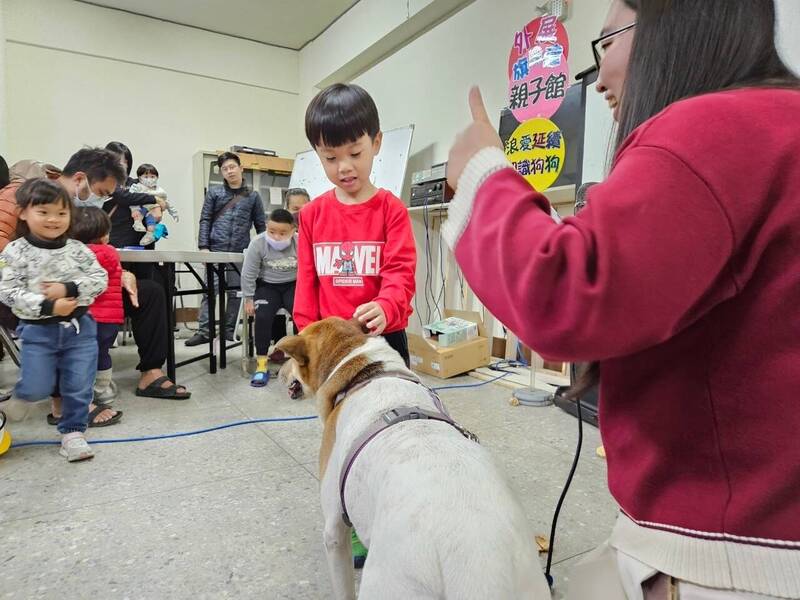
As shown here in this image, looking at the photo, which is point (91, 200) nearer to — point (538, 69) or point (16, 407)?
point (16, 407)

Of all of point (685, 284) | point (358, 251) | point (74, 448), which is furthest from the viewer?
point (74, 448)

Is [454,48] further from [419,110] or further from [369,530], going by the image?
[369,530]

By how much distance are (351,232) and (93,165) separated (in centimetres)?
237

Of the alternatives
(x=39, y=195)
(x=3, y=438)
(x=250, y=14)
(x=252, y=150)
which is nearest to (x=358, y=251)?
(x=39, y=195)

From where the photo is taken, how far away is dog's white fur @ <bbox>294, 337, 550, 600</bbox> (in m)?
0.65

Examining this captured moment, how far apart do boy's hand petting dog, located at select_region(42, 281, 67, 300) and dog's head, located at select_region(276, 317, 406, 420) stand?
1484 mm

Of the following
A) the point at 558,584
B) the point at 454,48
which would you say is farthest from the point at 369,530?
the point at 454,48

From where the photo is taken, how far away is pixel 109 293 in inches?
108

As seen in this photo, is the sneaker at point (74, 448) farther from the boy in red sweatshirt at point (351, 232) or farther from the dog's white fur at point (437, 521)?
the dog's white fur at point (437, 521)

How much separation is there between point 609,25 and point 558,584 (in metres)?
1.40

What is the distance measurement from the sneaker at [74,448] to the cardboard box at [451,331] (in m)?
2.40

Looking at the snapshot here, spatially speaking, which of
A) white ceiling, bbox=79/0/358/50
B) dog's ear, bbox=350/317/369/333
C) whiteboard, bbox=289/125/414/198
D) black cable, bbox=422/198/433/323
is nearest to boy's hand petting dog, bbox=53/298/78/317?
dog's ear, bbox=350/317/369/333

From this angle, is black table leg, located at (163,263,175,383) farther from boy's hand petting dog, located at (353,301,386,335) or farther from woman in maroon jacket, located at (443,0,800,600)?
woman in maroon jacket, located at (443,0,800,600)

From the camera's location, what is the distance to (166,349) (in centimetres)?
322
